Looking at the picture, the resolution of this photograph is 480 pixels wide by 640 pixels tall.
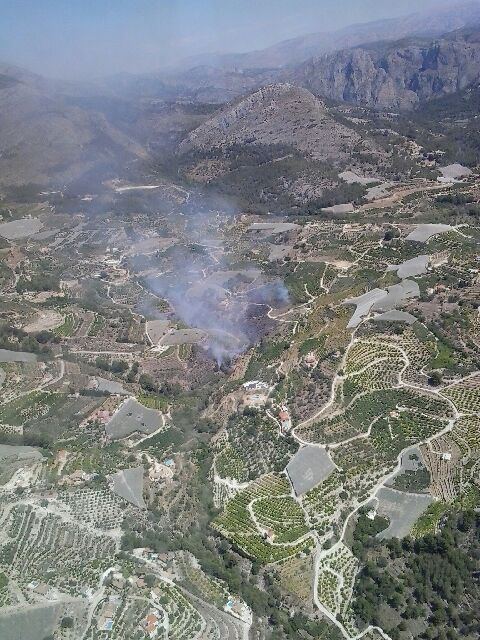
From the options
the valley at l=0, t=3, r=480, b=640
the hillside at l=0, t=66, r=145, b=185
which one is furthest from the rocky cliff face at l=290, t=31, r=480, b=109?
the valley at l=0, t=3, r=480, b=640

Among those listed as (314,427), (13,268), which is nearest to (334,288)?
(314,427)

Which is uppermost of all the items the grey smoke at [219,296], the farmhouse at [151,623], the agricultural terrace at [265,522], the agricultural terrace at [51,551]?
the agricultural terrace at [51,551]

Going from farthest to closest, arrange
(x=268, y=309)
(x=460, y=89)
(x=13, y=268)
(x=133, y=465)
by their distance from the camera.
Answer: (x=460, y=89)
(x=13, y=268)
(x=268, y=309)
(x=133, y=465)

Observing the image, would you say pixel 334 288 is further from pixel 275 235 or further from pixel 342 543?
pixel 342 543

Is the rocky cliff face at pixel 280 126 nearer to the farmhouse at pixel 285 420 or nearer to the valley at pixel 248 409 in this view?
the valley at pixel 248 409

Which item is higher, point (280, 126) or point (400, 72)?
point (280, 126)

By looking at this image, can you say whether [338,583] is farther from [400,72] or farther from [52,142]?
[400,72]

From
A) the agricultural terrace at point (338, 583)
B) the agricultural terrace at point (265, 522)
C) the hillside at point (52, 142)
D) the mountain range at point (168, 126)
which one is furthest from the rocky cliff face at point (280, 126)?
the agricultural terrace at point (338, 583)

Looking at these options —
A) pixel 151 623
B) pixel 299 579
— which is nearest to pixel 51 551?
pixel 151 623
